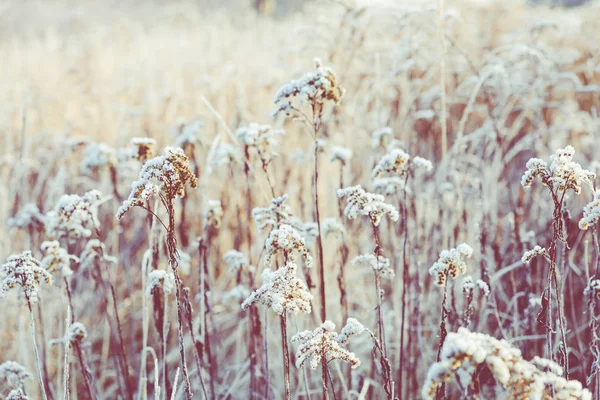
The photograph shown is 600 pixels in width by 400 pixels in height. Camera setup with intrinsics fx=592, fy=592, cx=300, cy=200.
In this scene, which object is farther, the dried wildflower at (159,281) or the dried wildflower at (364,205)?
the dried wildflower at (159,281)

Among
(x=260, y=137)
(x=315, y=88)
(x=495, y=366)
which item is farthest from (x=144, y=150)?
(x=495, y=366)

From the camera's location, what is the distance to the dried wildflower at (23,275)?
4.83ft

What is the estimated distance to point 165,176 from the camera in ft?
4.35

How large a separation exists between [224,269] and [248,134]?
1.86 metres

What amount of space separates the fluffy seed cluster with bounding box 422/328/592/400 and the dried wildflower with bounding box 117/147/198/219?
67cm

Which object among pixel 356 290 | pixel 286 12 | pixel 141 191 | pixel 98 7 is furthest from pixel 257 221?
pixel 98 7

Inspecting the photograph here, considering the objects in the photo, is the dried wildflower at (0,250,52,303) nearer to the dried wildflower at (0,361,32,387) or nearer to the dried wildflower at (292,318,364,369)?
the dried wildflower at (0,361,32,387)

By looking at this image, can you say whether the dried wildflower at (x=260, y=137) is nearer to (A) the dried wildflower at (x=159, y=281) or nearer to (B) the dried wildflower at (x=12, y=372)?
(A) the dried wildflower at (x=159, y=281)

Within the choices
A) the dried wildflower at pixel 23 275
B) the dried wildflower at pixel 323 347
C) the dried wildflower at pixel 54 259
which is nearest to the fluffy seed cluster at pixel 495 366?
the dried wildflower at pixel 323 347

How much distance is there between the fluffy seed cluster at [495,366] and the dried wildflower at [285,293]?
0.36 metres

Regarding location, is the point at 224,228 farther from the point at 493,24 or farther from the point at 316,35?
the point at 493,24

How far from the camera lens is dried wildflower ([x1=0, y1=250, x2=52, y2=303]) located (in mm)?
1474

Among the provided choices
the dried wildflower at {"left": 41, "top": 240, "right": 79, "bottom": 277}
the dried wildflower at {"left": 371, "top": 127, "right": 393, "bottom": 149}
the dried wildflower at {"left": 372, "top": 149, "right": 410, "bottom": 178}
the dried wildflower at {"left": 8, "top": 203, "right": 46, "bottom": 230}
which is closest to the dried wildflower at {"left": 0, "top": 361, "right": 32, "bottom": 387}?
the dried wildflower at {"left": 41, "top": 240, "right": 79, "bottom": 277}

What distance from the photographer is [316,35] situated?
141 inches
